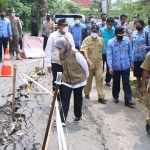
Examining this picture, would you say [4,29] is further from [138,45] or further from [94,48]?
[138,45]

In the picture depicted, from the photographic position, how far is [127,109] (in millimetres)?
6789

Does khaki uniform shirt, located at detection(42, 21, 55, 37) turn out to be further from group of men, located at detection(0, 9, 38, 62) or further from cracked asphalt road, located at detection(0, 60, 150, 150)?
cracked asphalt road, located at detection(0, 60, 150, 150)

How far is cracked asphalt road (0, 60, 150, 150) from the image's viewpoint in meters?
4.71

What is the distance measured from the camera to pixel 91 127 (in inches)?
216

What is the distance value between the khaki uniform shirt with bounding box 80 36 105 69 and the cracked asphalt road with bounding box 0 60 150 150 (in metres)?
0.86

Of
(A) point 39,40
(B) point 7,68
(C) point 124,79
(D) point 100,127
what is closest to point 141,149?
(D) point 100,127

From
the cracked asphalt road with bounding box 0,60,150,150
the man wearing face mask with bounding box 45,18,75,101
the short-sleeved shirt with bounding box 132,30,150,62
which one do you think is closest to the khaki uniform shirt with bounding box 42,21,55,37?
the short-sleeved shirt with bounding box 132,30,150,62

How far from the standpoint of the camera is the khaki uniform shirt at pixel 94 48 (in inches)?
283

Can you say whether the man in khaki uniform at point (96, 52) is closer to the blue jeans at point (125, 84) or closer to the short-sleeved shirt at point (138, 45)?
the blue jeans at point (125, 84)

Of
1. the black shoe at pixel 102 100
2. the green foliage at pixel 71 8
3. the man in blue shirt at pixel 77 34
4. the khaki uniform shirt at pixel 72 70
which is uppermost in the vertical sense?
the green foliage at pixel 71 8

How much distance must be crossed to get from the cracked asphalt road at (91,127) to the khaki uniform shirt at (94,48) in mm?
856

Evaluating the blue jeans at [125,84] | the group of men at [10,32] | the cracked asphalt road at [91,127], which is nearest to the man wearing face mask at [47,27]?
the group of men at [10,32]

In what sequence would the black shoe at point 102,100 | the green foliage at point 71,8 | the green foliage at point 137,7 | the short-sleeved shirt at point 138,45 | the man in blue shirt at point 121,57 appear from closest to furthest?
1. the man in blue shirt at point 121,57
2. the black shoe at point 102,100
3. the short-sleeved shirt at point 138,45
4. the green foliage at point 137,7
5. the green foliage at point 71,8

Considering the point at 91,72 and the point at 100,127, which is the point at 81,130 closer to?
the point at 100,127
